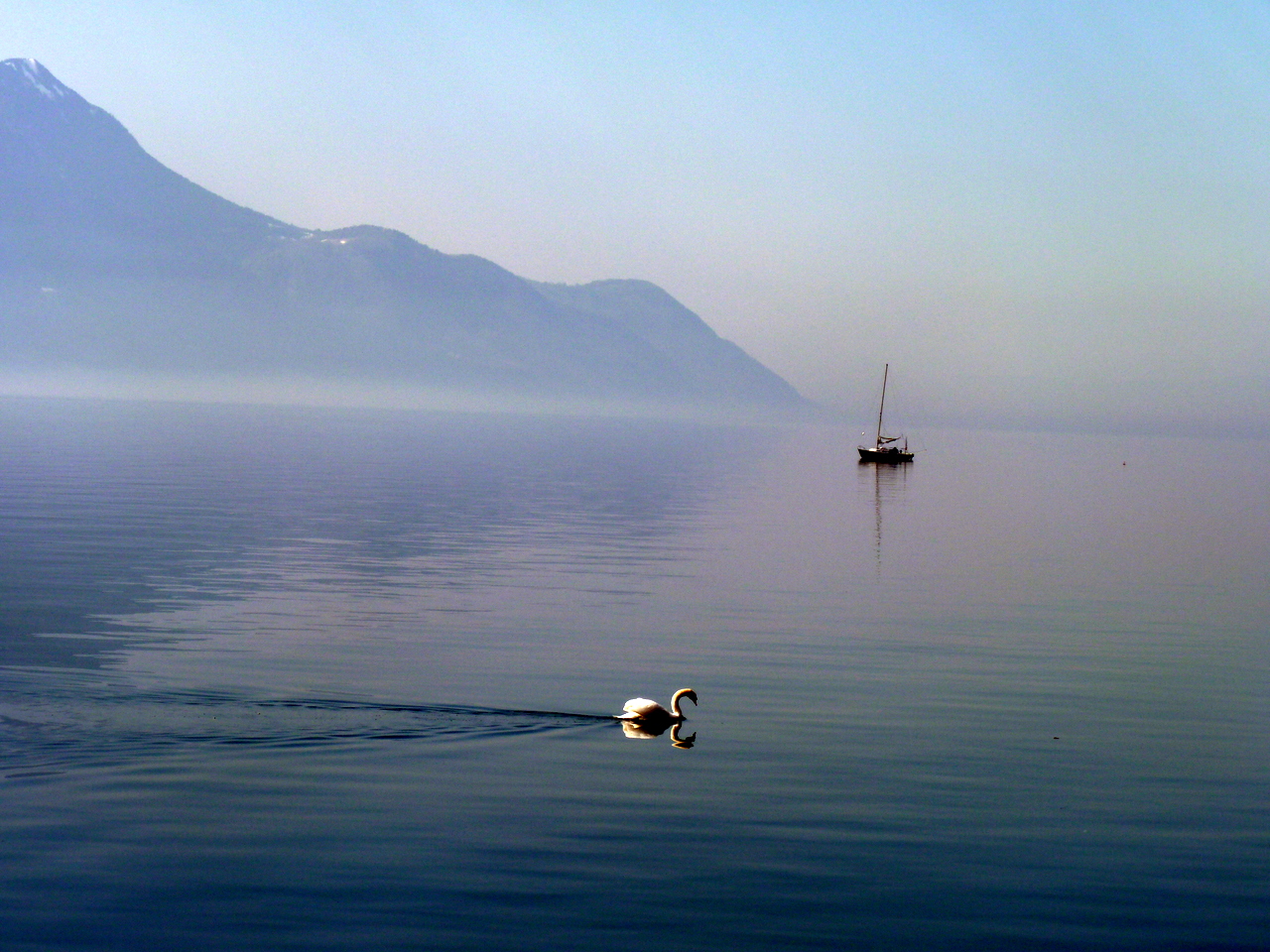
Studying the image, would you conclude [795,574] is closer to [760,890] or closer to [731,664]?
[731,664]

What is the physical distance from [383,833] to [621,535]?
161 feet

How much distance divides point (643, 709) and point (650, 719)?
0.79ft

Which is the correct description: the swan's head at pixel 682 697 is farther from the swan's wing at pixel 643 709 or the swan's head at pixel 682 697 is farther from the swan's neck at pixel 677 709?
the swan's wing at pixel 643 709

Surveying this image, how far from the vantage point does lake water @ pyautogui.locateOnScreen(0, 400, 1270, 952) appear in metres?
17.8

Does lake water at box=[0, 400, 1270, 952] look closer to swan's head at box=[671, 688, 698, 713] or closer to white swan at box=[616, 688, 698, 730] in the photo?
swan's head at box=[671, 688, 698, 713]

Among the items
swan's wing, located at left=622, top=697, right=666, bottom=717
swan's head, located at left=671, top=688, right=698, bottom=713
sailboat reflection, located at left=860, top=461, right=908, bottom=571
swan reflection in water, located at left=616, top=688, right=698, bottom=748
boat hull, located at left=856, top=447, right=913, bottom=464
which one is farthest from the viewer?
boat hull, located at left=856, top=447, right=913, bottom=464

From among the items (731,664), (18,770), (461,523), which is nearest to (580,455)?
(461,523)

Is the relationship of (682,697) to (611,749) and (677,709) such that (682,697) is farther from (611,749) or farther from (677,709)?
(611,749)

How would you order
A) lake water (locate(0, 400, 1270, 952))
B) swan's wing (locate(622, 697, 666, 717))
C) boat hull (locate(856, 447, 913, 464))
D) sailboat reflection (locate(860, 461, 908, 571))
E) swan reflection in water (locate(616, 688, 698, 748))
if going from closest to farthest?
lake water (locate(0, 400, 1270, 952)) < swan reflection in water (locate(616, 688, 698, 748)) < swan's wing (locate(622, 697, 666, 717)) < sailboat reflection (locate(860, 461, 908, 571)) < boat hull (locate(856, 447, 913, 464))

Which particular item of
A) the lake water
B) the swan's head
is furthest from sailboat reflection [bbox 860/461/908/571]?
the swan's head

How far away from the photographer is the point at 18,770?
74.2 ft

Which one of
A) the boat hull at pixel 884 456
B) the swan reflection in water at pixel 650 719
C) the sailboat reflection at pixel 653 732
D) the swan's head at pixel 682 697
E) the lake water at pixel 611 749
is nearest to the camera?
the lake water at pixel 611 749

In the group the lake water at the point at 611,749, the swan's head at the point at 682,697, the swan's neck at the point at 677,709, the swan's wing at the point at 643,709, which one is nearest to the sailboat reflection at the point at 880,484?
the lake water at the point at 611,749

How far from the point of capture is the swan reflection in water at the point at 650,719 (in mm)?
27109
